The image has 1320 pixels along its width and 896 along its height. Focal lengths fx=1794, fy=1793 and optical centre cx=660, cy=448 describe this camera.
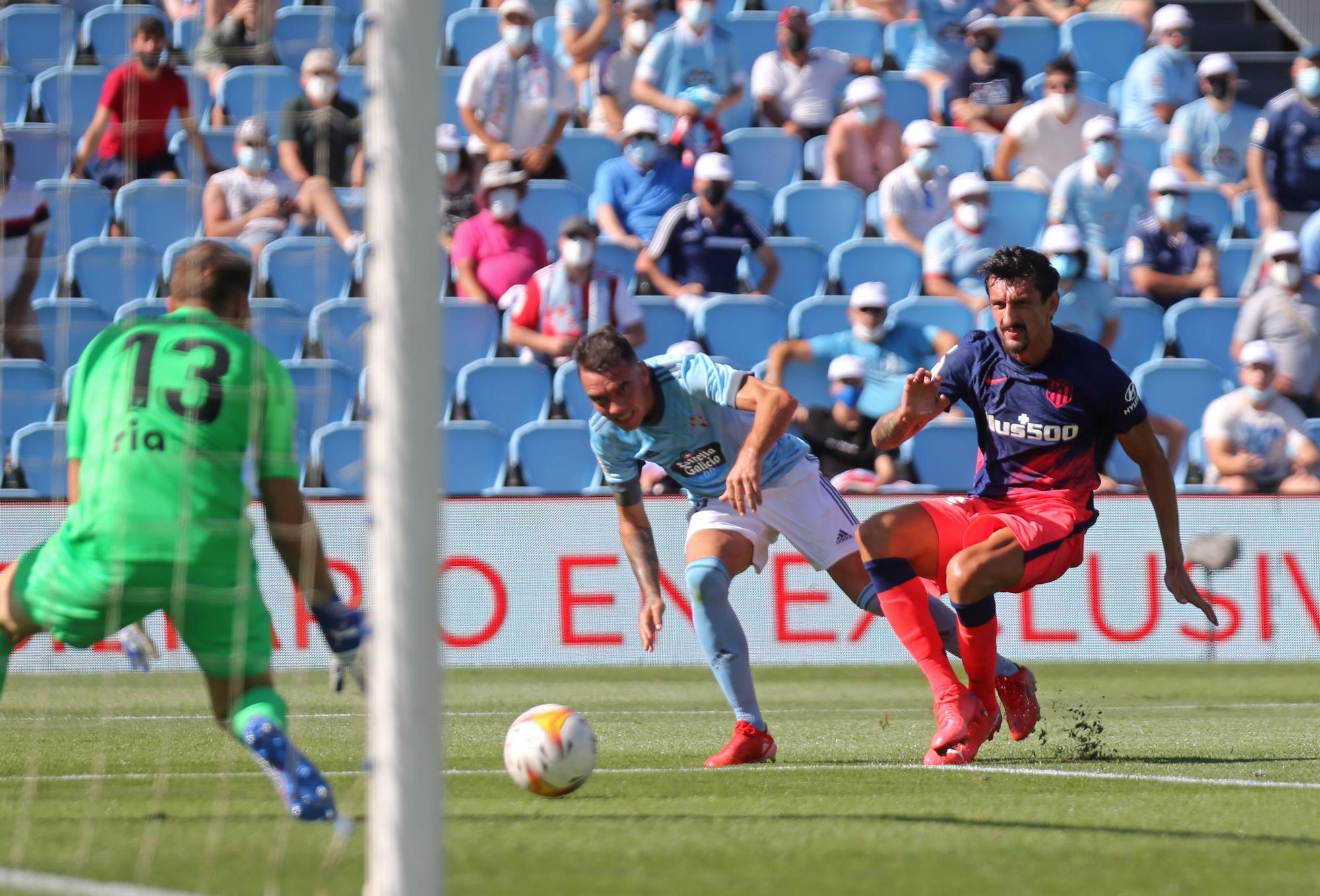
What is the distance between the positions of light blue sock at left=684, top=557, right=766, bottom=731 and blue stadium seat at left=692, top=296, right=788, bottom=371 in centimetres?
677

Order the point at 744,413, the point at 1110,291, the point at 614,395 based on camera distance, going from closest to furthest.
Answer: the point at 614,395 → the point at 744,413 → the point at 1110,291

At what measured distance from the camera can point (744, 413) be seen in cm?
801

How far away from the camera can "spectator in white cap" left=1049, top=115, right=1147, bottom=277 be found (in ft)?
51.8

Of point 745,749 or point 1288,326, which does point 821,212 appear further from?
point 745,749

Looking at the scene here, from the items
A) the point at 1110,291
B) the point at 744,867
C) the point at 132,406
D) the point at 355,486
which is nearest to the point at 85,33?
the point at 355,486

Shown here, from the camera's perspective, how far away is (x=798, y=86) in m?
16.5

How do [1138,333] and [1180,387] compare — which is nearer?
[1180,387]

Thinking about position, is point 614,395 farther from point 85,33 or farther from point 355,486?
point 85,33

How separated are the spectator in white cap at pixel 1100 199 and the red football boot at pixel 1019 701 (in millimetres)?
8738

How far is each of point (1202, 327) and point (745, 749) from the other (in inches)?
373

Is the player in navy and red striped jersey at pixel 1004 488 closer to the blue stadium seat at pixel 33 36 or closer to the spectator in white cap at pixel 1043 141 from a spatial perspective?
the spectator in white cap at pixel 1043 141

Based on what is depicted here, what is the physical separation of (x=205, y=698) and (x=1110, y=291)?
8.06 m

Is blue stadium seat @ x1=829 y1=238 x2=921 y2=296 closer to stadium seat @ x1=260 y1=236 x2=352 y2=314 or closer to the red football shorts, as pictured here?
stadium seat @ x1=260 y1=236 x2=352 y2=314

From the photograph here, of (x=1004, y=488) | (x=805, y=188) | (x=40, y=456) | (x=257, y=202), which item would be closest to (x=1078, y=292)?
(x=805, y=188)
